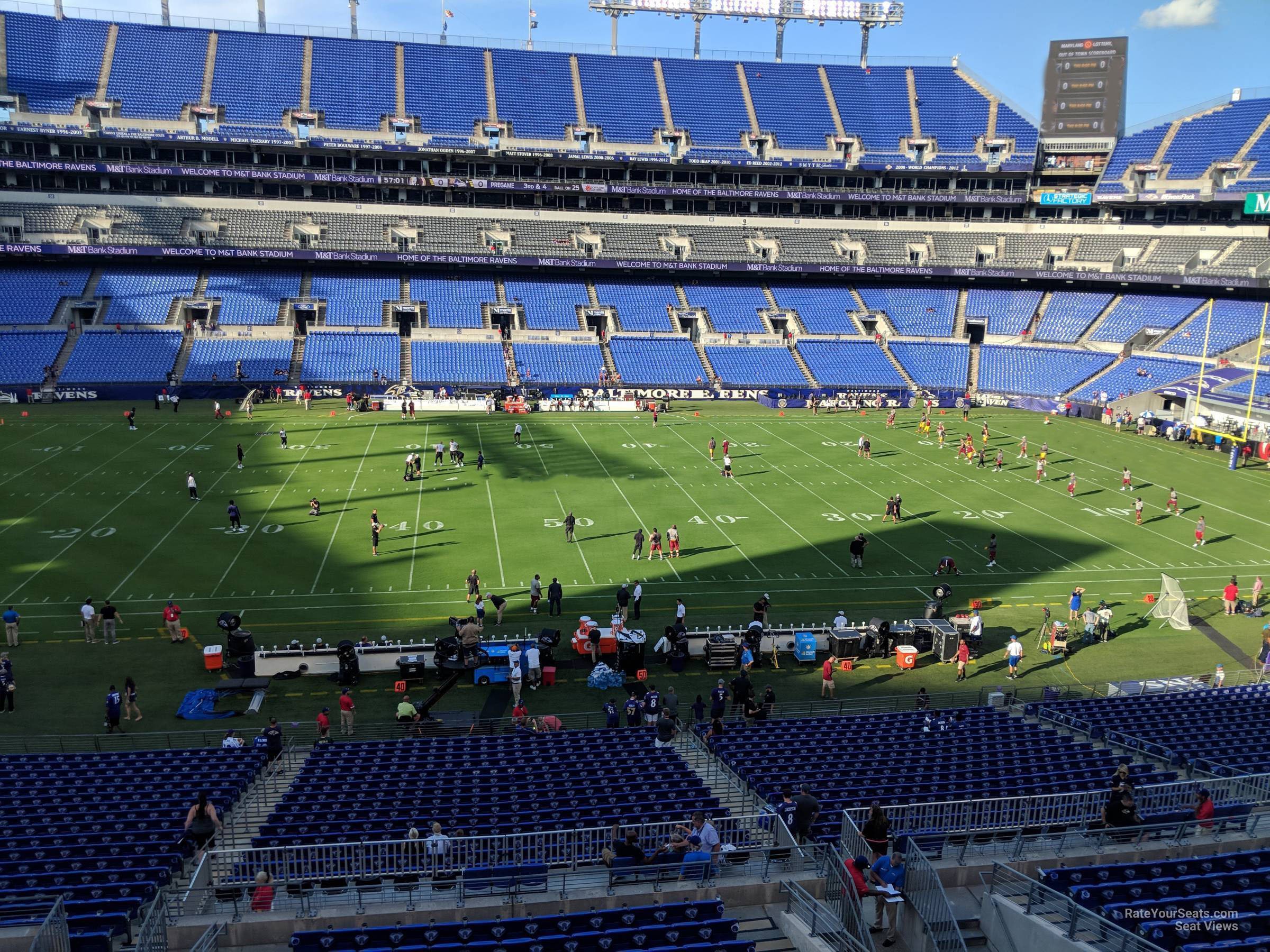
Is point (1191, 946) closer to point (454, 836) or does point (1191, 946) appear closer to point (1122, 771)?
point (1122, 771)

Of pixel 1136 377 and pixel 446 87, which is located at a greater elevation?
pixel 446 87

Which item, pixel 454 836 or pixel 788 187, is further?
pixel 788 187

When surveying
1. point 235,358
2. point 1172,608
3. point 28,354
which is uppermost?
point 28,354

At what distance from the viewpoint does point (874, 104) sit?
86.4 meters

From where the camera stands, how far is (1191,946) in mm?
9211

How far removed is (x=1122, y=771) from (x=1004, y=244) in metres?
73.7

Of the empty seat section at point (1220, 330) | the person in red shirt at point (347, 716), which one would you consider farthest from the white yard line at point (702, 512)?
the empty seat section at point (1220, 330)

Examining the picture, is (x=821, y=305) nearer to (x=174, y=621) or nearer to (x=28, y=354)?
(x=28, y=354)

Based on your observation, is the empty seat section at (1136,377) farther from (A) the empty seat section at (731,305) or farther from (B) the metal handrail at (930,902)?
(B) the metal handrail at (930,902)

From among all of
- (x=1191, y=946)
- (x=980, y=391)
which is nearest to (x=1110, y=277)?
(x=980, y=391)

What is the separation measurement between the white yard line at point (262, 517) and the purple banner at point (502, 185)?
32644mm

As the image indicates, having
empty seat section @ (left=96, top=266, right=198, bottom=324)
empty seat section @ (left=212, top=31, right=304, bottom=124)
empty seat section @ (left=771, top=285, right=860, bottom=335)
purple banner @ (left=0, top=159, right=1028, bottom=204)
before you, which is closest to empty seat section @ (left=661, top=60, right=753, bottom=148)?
purple banner @ (left=0, top=159, right=1028, bottom=204)

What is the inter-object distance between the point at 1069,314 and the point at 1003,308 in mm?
4910

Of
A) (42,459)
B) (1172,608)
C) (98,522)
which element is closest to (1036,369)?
(1172,608)
